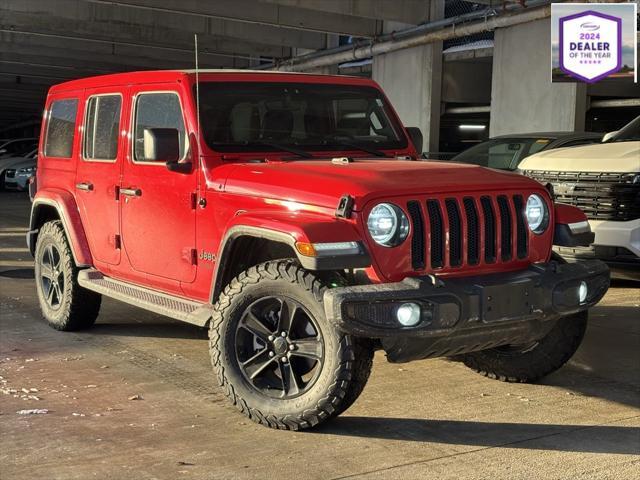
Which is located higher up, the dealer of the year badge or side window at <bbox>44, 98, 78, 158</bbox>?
the dealer of the year badge

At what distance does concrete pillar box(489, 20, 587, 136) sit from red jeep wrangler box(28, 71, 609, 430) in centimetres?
1101

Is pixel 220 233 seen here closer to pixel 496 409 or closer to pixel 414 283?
pixel 414 283

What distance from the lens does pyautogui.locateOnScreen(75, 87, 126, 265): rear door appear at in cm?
614

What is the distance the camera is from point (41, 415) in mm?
4773

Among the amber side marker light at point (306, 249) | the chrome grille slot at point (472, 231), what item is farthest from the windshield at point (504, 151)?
the amber side marker light at point (306, 249)

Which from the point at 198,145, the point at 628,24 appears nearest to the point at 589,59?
the point at 628,24

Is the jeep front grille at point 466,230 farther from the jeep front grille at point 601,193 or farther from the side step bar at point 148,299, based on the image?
the jeep front grille at point 601,193

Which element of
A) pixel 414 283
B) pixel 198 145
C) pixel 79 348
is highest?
pixel 198 145

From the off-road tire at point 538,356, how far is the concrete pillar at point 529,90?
11.7 meters

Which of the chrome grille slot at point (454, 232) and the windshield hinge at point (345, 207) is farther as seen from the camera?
the chrome grille slot at point (454, 232)

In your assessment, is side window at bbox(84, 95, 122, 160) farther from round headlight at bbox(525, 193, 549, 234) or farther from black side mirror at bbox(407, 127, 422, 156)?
round headlight at bbox(525, 193, 549, 234)

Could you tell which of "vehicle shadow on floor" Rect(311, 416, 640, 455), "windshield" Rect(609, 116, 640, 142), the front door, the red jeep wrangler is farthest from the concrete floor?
"windshield" Rect(609, 116, 640, 142)

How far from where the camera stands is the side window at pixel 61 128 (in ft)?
22.6

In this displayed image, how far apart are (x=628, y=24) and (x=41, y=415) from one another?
12134 millimetres
